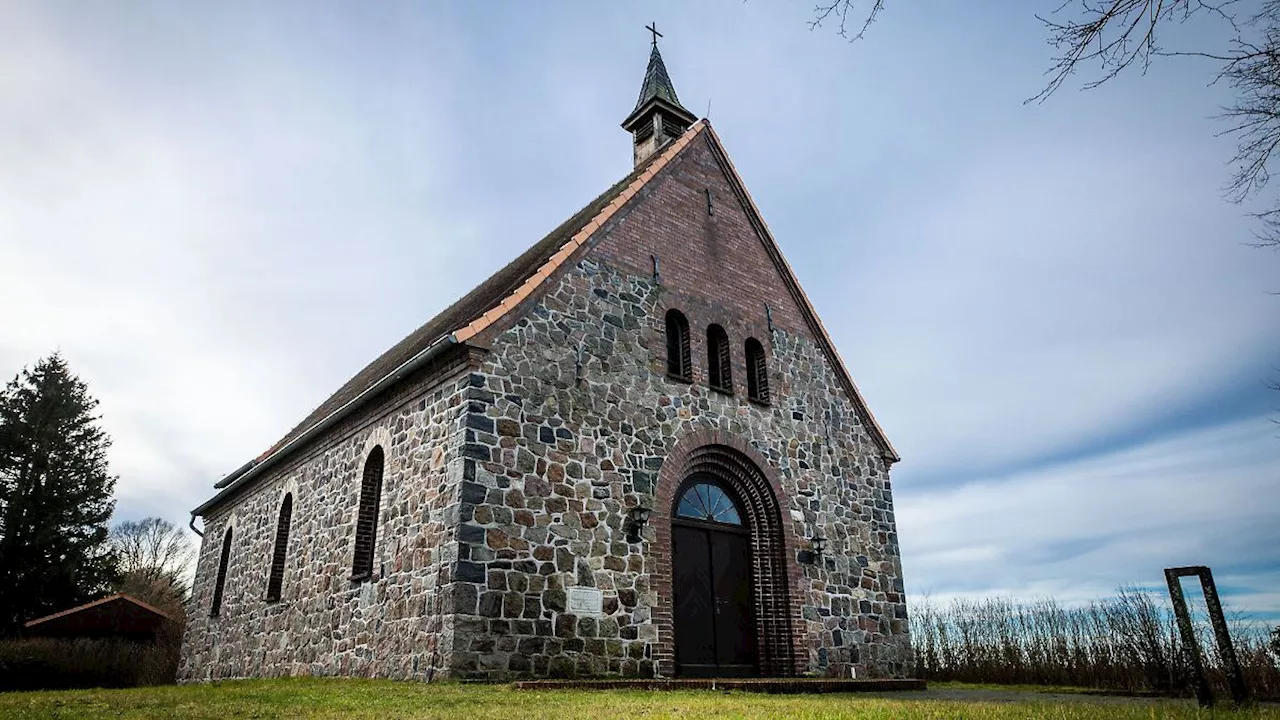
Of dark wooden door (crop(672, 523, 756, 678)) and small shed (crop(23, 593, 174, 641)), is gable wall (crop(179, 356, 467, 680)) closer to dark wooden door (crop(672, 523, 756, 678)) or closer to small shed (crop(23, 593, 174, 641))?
dark wooden door (crop(672, 523, 756, 678))

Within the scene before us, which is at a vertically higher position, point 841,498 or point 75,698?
point 841,498

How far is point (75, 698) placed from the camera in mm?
7516

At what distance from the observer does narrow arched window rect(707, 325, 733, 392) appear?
47.0 feet

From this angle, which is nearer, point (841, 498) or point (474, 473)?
point (474, 473)

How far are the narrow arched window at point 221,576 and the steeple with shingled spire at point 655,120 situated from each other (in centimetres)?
1310

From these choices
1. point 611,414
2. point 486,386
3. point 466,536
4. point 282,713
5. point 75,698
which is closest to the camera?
point 282,713

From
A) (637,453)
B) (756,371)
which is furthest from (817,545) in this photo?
(637,453)

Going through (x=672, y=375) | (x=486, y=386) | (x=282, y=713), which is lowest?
(x=282, y=713)

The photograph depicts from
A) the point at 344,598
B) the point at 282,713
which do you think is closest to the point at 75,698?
the point at 282,713

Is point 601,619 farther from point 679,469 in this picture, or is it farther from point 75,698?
point 75,698

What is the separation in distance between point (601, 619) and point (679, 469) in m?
2.80

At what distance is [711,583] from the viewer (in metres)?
12.8

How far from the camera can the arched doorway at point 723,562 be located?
12148 mm

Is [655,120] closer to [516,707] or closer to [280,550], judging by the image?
[280,550]
